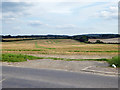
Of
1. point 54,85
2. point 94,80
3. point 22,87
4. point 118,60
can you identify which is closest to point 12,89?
point 22,87

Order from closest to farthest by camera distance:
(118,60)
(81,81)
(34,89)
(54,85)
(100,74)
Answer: (34,89), (54,85), (81,81), (100,74), (118,60)

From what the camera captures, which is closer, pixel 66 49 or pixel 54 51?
pixel 54 51

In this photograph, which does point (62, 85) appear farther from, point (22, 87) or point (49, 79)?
point (22, 87)

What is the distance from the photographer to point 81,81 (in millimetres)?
7953

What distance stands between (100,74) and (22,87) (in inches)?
181

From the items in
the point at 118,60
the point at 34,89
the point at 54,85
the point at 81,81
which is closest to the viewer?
the point at 34,89

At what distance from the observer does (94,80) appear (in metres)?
8.08

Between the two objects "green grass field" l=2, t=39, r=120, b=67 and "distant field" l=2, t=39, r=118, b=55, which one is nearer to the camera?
"green grass field" l=2, t=39, r=120, b=67

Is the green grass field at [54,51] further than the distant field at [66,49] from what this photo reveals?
No

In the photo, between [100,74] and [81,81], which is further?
[100,74]

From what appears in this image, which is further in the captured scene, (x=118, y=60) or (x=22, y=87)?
(x=118, y=60)

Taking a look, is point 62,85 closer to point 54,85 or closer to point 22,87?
point 54,85

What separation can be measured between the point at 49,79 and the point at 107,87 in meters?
3.02

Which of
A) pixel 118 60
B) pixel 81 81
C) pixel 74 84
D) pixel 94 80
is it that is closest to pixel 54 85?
pixel 74 84
